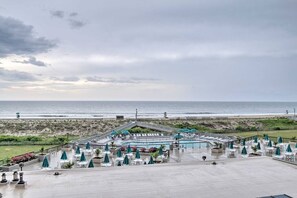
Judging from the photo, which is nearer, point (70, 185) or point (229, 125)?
point (70, 185)

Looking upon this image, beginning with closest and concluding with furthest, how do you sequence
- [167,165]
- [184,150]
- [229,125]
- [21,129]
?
[167,165] → [184,150] → [21,129] → [229,125]

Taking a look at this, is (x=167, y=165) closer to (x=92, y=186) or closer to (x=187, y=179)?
(x=187, y=179)

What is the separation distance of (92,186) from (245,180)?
5692 mm

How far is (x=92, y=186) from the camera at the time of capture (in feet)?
34.0

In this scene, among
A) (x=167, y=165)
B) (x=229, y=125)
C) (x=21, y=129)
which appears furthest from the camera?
(x=229, y=125)

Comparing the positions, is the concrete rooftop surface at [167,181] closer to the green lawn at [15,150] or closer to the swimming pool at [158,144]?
the green lawn at [15,150]

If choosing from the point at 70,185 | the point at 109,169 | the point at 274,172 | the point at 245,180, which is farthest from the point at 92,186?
the point at 274,172

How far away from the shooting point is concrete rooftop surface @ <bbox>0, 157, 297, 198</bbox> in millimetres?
9539

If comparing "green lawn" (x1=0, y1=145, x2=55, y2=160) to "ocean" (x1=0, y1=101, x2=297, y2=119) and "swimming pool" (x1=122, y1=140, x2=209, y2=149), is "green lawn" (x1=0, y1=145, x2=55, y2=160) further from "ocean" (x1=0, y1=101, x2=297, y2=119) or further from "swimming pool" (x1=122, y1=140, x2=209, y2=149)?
"ocean" (x1=0, y1=101, x2=297, y2=119)

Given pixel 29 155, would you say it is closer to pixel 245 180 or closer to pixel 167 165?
pixel 167 165

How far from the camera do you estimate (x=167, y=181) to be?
1094 centimetres

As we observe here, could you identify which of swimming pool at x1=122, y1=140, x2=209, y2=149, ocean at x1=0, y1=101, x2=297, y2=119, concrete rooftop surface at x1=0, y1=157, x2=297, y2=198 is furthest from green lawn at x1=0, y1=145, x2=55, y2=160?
ocean at x1=0, y1=101, x2=297, y2=119

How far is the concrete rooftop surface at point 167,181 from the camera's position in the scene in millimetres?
9539

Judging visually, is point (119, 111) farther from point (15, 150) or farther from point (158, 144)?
point (15, 150)
